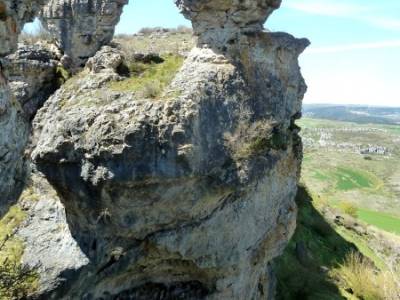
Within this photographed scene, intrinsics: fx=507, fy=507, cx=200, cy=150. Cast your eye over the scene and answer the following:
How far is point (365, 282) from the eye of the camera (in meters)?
23.5

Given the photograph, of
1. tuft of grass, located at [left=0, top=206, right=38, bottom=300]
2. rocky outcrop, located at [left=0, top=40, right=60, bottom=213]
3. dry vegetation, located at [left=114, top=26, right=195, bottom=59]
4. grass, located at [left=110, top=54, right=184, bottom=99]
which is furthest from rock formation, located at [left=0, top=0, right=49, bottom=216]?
dry vegetation, located at [left=114, top=26, right=195, bottom=59]

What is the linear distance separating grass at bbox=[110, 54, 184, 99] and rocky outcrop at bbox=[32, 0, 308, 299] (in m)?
0.29

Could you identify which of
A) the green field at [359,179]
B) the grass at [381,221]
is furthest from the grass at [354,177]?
the grass at [381,221]

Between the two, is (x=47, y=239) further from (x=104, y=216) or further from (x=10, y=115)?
(x=10, y=115)

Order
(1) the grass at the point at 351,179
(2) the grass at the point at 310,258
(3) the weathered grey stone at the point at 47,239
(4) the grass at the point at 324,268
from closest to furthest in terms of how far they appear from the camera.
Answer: (3) the weathered grey stone at the point at 47,239 < (2) the grass at the point at 310,258 < (4) the grass at the point at 324,268 < (1) the grass at the point at 351,179

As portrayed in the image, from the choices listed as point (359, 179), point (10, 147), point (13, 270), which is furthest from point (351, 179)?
point (10, 147)

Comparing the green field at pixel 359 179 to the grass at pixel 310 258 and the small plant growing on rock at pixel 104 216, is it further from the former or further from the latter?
the small plant growing on rock at pixel 104 216

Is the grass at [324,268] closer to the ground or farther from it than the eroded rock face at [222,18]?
closer to the ground

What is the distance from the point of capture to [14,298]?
1241 centimetres

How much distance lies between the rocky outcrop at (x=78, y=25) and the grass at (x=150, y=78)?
4524 mm

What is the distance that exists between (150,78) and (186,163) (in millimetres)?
3055

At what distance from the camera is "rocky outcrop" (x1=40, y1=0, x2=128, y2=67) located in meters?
19.0

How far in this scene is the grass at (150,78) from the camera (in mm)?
13250

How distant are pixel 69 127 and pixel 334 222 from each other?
27.9m
